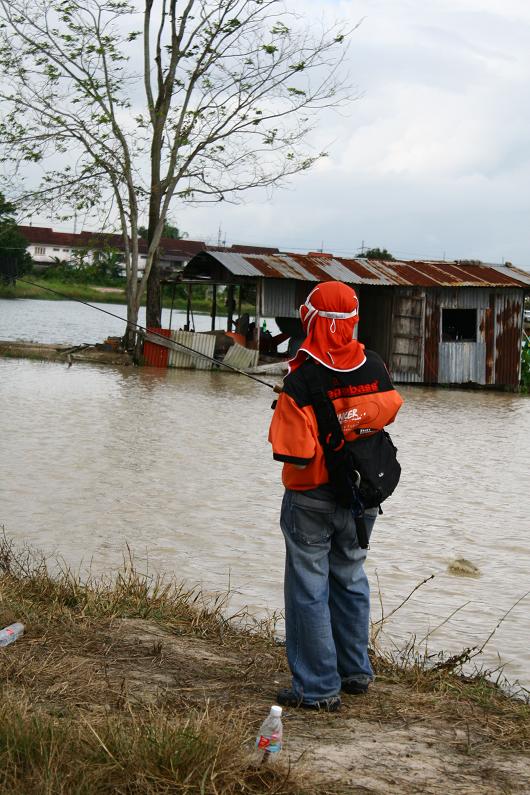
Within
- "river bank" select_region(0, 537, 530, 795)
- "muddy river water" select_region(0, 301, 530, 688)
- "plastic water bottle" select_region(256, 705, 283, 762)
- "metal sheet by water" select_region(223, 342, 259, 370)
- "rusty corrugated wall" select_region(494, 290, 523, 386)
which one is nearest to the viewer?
"river bank" select_region(0, 537, 530, 795)

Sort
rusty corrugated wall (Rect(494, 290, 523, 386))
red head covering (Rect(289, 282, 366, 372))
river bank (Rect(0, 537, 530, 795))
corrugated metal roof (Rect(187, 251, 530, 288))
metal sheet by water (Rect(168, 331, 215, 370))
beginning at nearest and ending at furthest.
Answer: river bank (Rect(0, 537, 530, 795))
red head covering (Rect(289, 282, 366, 372))
corrugated metal roof (Rect(187, 251, 530, 288))
metal sheet by water (Rect(168, 331, 215, 370))
rusty corrugated wall (Rect(494, 290, 523, 386))

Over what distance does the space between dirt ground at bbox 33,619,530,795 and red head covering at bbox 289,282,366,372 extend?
4.73ft

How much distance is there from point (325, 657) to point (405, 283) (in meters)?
25.1

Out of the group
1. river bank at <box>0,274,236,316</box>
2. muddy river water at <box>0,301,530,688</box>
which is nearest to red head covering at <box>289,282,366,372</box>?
muddy river water at <box>0,301,530,688</box>

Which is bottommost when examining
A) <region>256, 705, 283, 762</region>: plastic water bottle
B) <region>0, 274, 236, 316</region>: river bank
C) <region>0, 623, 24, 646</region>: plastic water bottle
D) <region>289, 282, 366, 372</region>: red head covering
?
<region>0, 623, 24, 646</region>: plastic water bottle

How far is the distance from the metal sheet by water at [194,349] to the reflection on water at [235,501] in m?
5.93

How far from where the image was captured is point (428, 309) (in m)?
29.8

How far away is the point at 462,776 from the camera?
3797 millimetres

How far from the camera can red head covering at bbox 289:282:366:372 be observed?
467 centimetres

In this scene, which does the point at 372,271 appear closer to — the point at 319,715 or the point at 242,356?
the point at 242,356

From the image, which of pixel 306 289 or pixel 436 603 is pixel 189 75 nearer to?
pixel 306 289

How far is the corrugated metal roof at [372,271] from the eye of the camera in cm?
2847

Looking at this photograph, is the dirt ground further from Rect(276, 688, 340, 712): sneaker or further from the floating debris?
the floating debris

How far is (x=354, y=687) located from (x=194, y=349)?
80.4ft
